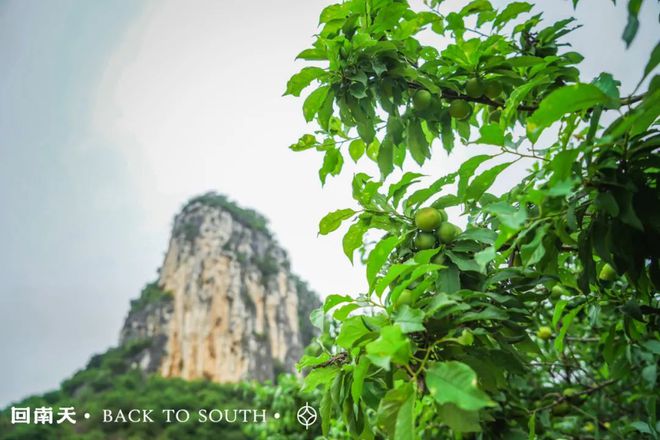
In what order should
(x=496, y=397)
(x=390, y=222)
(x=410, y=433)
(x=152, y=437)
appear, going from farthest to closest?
(x=152, y=437)
(x=390, y=222)
(x=496, y=397)
(x=410, y=433)

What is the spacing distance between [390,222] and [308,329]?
31.6 meters

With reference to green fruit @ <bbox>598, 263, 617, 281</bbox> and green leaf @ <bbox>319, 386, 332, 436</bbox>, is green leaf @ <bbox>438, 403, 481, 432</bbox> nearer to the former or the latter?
green leaf @ <bbox>319, 386, 332, 436</bbox>

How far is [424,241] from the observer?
834 mm

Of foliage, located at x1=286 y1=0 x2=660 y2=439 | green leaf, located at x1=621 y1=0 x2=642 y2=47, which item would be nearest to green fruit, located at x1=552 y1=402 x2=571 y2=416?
foliage, located at x1=286 y1=0 x2=660 y2=439

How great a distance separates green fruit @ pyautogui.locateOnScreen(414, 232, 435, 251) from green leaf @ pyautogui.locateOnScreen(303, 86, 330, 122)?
0.38 m

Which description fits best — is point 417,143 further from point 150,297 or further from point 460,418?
point 150,297

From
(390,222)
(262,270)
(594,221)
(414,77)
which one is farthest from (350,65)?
(262,270)

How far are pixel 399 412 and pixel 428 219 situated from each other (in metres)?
0.41

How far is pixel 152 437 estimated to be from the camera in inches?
686

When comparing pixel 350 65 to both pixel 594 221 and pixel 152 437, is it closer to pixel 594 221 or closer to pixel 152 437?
pixel 594 221

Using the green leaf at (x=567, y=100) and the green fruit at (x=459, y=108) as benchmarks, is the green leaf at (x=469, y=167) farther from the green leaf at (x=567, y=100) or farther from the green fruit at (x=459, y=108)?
the green fruit at (x=459, y=108)

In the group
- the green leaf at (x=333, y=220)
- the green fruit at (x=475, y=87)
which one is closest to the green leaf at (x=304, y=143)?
the green leaf at (x=333, y=220)

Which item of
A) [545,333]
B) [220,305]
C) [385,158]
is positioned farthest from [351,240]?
[220,305]

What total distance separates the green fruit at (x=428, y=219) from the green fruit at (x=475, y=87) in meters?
0.39
